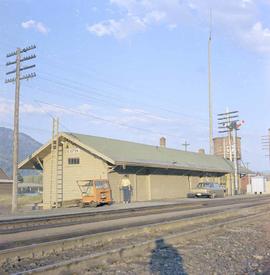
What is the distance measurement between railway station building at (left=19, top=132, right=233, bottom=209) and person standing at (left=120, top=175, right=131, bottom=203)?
114cm

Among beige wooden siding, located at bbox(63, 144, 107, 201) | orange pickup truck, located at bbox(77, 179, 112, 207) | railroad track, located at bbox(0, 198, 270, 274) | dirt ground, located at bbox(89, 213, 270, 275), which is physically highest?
beige wooden siding, located at bbox(63, 144, 107, 201)

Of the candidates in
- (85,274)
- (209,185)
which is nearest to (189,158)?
(209,185)

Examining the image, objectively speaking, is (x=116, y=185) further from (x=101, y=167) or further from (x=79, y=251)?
(x=79, y=251)

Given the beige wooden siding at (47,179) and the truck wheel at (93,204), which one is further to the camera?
the beige wooden siding at (47,179)

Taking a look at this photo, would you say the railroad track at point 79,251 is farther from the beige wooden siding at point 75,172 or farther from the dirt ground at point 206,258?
the beige wooden siding at point 75,172

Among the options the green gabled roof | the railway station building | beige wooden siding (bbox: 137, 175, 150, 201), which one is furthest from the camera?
beige wooden siding (bbox: 137, 175, 150, 201)

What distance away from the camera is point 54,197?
35.4 meters

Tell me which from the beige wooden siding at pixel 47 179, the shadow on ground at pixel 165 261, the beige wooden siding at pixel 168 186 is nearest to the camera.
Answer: the shadow on ground at pixel 165 261

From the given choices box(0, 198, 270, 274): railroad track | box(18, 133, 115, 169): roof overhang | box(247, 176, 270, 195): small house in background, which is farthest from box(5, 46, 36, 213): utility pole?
box(247, 176, 270, 195): small house in background

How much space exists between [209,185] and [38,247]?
107ft

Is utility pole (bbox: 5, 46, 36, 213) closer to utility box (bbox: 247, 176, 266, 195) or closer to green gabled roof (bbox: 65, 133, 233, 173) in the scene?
green gabled roof (bbox: 65, 133, 233, 173)

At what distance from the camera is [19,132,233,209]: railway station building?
32250 millimetres

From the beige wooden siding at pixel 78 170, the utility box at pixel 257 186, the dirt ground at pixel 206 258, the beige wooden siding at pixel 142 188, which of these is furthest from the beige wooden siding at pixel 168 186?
the dirt ground at pixel 206 258

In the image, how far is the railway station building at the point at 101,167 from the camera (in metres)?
32.2
